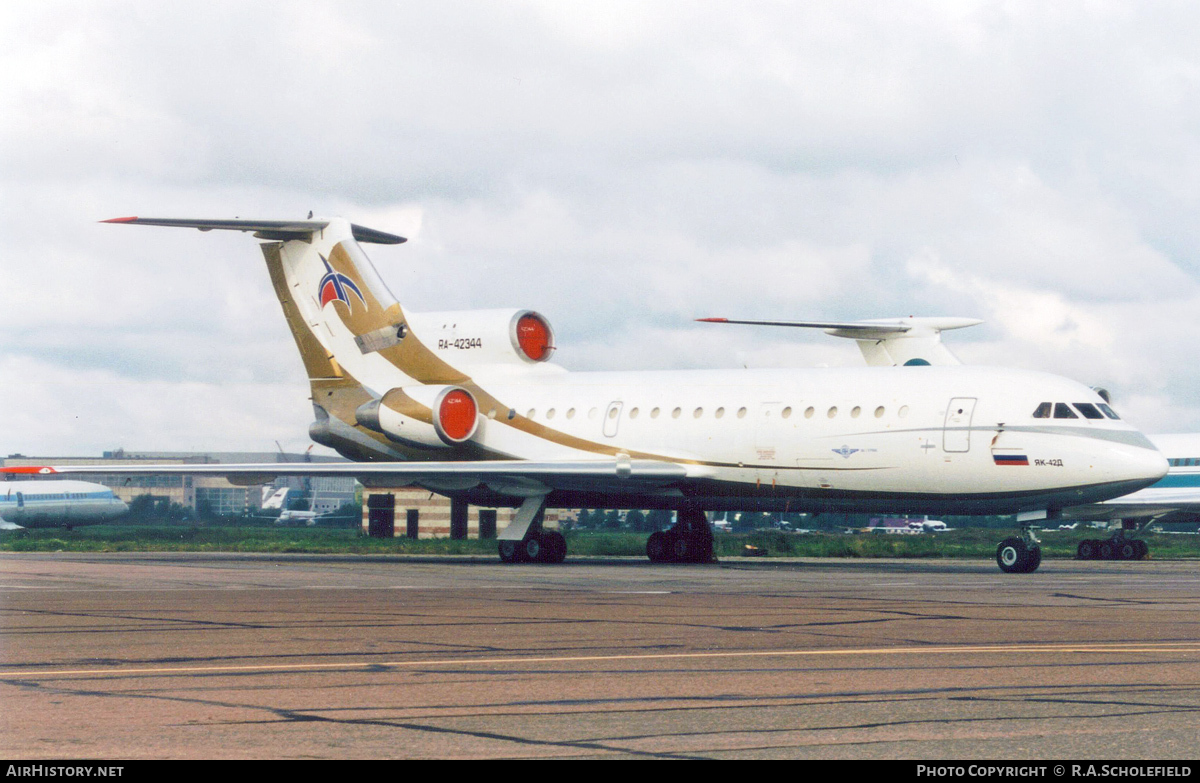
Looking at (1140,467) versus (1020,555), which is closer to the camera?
(1140,467)

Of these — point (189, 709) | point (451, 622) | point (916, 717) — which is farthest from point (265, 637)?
point (916, 717)

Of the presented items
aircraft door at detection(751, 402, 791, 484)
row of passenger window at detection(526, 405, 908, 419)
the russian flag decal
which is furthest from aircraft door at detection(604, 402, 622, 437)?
the russian flag decal

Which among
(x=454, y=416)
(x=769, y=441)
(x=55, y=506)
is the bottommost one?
(x=55, y=506)

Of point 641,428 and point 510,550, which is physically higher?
point 641,428

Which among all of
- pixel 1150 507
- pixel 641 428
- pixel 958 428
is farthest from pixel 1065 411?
pixel 1150 507

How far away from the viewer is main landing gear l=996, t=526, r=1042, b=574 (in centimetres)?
2562

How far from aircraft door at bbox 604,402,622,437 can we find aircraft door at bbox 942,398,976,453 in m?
7.17

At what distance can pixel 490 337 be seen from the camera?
3198 centimetres

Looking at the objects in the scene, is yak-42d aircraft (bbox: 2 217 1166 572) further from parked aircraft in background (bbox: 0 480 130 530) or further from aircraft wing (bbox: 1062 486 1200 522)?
parked aircraft in background (bbox: 0 480 130 530)

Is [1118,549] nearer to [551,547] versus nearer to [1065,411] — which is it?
[1065,411]

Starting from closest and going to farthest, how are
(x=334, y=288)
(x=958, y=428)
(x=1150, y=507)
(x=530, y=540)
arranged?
1. (x=958, y=428)
2. (x=530, y=540)
3. (x=334, y=288)
4. (x=1150, y=507)

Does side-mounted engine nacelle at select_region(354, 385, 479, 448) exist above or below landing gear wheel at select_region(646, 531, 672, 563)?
above

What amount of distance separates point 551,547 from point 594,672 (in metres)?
19.4

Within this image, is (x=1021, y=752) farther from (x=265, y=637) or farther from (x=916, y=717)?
(x=265, y=637)
